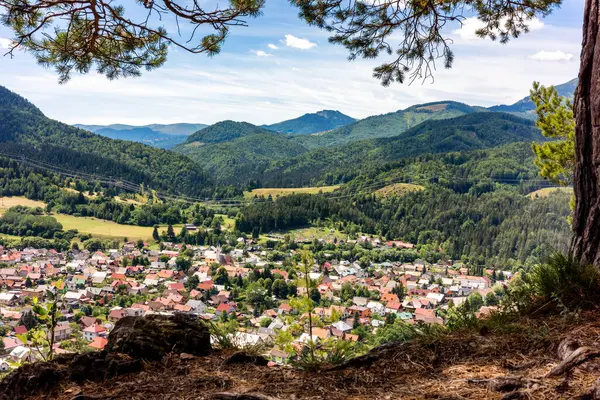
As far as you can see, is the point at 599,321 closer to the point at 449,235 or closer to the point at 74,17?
the point at 74,17

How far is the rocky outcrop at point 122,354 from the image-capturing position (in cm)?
293

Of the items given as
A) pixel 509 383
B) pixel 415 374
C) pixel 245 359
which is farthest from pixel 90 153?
pixel 509 383

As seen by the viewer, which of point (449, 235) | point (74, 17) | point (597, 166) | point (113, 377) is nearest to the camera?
point (113, 377)

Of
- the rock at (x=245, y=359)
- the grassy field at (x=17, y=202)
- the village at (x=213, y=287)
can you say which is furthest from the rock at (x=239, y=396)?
the grassy field at (x=17, y=202)

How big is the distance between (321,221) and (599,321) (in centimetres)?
8333

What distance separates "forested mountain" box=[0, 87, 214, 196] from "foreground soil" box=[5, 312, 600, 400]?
390ft

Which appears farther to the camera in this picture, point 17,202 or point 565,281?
point 17,202

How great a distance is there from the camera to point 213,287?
43969mm

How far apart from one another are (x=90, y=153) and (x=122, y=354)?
144951mm

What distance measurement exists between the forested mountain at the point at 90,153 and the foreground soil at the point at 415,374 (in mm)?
118872

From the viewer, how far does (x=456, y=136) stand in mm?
183000

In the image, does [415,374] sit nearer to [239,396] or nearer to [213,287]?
[239,396]

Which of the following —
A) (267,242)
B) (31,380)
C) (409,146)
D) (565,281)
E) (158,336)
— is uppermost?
(409,146)

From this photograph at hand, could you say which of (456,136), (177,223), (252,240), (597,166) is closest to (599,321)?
(597,166)
